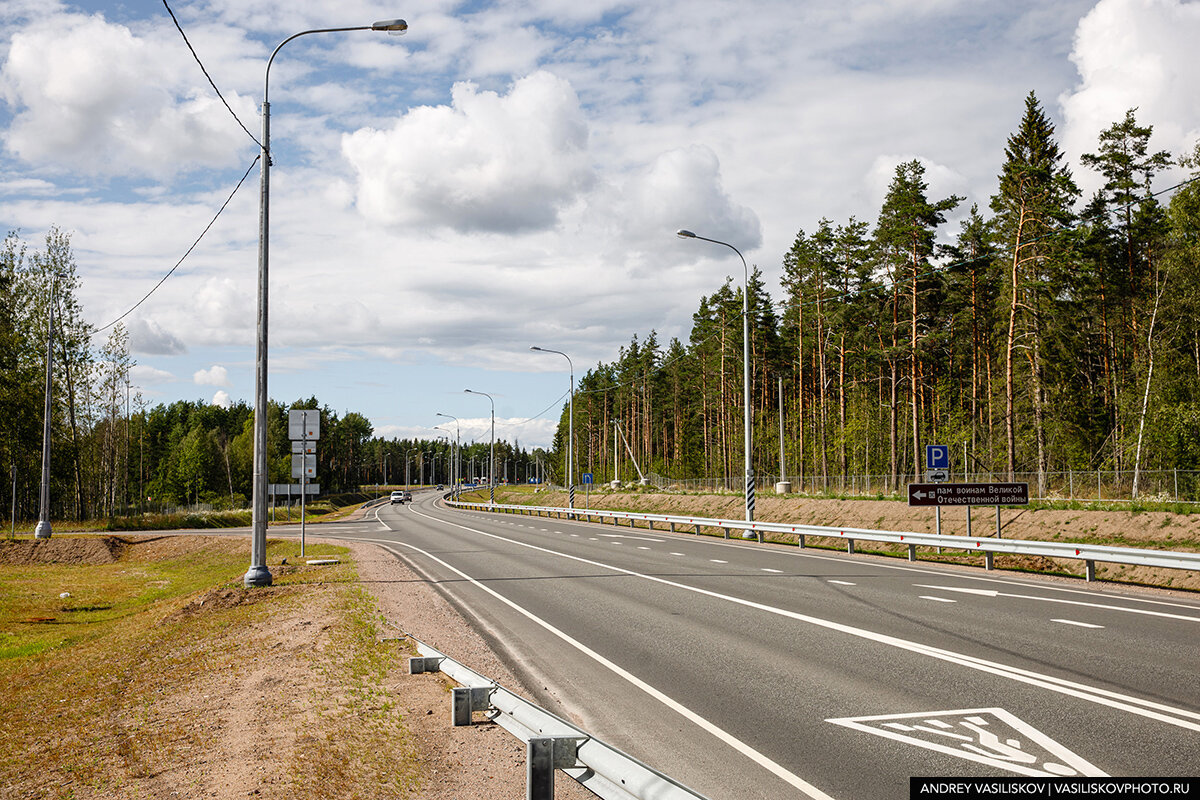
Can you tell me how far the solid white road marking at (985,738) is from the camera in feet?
18.1

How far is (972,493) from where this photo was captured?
2170 centimetres

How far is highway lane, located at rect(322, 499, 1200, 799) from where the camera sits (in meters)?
5.77

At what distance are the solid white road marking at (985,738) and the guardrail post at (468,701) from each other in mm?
2915

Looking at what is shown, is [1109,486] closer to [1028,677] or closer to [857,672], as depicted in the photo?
[1028,677]

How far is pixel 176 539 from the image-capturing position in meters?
38.3

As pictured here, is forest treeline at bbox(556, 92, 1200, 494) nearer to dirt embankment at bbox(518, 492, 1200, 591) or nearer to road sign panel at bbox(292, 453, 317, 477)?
dirt embankment at bbox(518, 492, 1200, 591)

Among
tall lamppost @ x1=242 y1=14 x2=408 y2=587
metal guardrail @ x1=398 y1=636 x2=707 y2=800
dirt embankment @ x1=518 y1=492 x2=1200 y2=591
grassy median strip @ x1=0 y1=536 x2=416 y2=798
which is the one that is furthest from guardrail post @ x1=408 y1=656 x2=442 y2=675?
dirt embankment @ x1=518 y1=492 x2=1200 y2=591

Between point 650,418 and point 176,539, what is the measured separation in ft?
236

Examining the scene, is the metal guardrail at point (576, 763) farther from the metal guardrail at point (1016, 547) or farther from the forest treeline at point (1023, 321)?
the forest treeline at point (1023, 321)

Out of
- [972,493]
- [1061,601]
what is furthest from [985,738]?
[972,493]

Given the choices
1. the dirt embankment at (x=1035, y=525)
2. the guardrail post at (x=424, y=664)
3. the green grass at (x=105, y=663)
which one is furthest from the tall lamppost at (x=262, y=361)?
the dirt embankment at (x=1035, y=525)

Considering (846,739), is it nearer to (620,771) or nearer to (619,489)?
(620,771)

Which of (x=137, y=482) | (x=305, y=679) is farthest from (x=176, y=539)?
(x=137, y=482)

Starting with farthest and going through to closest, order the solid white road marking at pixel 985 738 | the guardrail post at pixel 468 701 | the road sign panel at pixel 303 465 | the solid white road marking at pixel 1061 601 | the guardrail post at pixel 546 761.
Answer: the road sign panel at pixel 303 465 < the solid white road marking at pixel 1061 601 < the guardrail post at pixel 468 701 < the solid white road marking at pixel 985 738 < the guardrail post at pixel 546 761
